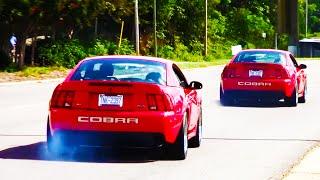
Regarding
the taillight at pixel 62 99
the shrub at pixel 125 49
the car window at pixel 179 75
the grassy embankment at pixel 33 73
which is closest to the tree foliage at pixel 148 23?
the shrub at pixel 125 49

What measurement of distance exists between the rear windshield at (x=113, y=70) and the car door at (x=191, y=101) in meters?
0.56

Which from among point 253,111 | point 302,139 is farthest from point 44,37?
point 302,139

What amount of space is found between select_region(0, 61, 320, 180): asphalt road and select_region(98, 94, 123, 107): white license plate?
0.72m

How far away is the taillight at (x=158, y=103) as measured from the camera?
35.6ft

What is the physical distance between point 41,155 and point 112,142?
3.89 feet

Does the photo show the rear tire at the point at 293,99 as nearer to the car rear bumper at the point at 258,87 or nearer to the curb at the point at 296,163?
the car rear bumper at the point at 258,87

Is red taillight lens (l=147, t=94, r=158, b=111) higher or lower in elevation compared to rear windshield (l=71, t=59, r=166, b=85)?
lower

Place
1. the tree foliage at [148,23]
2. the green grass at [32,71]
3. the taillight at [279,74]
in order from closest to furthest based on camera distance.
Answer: the taillight at [279,74], the green grass at [32,71], the tree foliage at [148,23]

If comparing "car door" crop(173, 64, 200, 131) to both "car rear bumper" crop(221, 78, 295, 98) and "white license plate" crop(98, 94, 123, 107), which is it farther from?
"car rear bumper" crop(221, 78, 295, 98)

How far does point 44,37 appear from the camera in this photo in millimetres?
48188

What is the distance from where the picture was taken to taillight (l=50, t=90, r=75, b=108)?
10.9 metres

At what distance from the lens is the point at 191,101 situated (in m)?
12.0

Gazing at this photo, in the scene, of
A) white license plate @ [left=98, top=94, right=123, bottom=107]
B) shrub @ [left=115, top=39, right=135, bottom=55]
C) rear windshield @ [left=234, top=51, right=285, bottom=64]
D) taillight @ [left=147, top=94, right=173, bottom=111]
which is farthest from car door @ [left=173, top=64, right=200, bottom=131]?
shrub @ [left=115, top=39, right=135, bottom=55]

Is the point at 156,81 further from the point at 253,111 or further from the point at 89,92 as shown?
the point at 253,111
